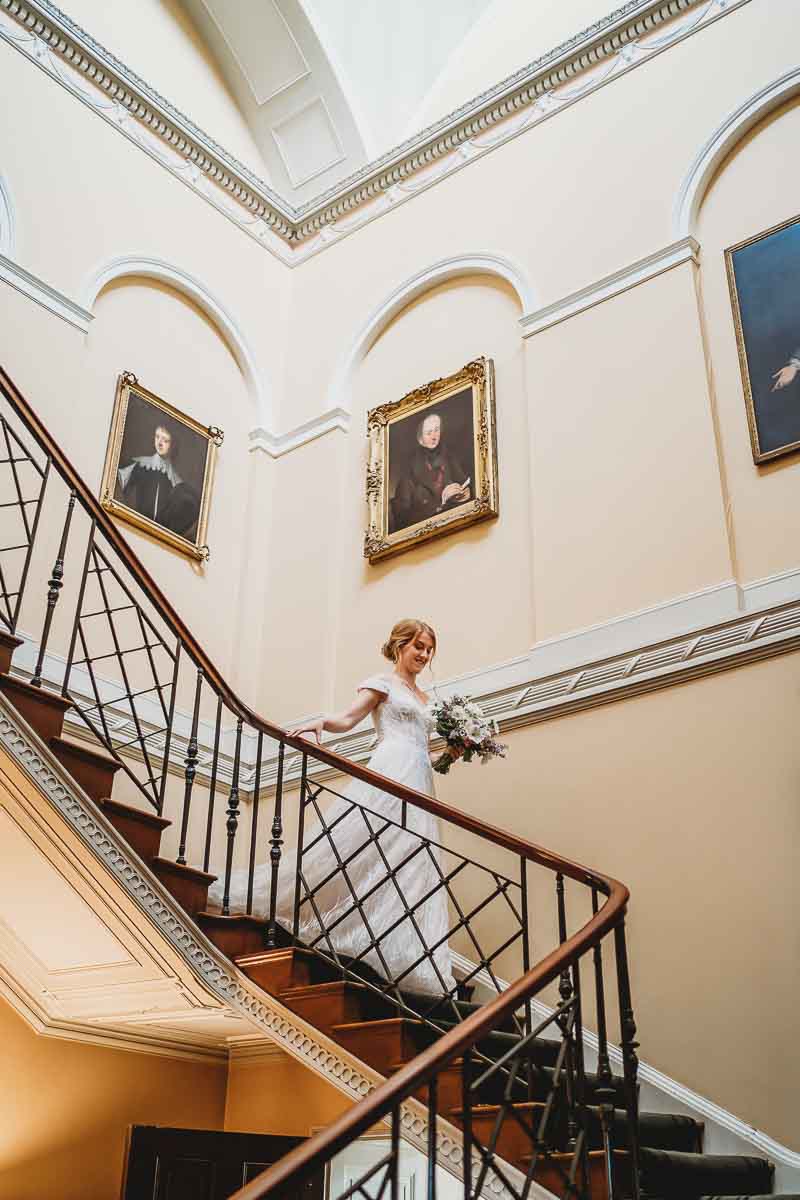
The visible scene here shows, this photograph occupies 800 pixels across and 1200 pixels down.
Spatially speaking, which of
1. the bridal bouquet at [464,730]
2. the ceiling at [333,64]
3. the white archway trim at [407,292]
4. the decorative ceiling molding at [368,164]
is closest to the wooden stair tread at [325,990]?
the bridal bouquet at [464,730]

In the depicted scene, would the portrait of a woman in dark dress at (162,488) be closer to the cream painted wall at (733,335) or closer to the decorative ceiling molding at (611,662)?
the decorative ceiling molding at (611,662)

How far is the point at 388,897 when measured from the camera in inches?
201

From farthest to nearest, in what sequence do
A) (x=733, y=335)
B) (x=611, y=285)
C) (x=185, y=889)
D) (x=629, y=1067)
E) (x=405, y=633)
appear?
(x=611, y=285), (x=733, y=335), (x=405, y=633), (x=185, y=889), (x=629, y=1067)

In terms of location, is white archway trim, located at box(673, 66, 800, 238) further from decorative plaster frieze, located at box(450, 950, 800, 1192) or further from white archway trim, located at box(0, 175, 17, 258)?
decorative plaster frieze, located at box(450, 950, 800, 1192)

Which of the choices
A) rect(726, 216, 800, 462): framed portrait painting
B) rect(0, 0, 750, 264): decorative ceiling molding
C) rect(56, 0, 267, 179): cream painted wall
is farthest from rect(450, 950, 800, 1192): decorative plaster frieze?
rect(56, 0, 267, 179): cream painted wall

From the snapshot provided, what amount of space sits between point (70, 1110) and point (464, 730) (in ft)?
10.7

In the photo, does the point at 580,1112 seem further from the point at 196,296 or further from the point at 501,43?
the point at 501,43

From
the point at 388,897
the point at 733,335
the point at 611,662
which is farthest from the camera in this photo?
the point at 733,335

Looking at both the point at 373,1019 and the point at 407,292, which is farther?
the point at 407,292

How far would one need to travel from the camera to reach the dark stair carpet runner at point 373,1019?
4.15 metres

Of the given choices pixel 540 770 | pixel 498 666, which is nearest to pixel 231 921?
pixel 540 770

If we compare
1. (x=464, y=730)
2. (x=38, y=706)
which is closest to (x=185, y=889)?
(x=38, y=706)

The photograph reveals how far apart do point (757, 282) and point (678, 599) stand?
6.75 ft

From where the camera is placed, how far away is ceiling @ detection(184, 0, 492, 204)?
9727mm
